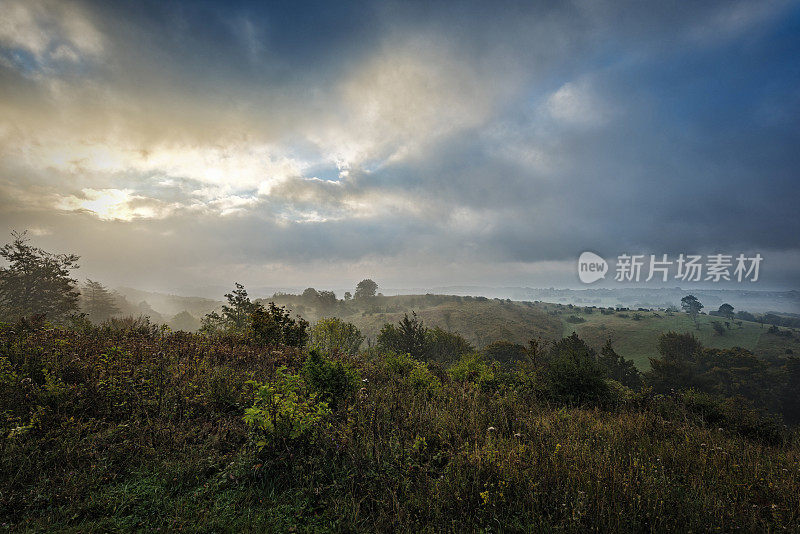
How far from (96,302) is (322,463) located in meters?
85.7

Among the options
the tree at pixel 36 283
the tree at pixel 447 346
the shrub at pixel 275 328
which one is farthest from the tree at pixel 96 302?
the shrub at pixel 275 328

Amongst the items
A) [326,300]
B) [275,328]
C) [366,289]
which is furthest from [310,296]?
[275,328]

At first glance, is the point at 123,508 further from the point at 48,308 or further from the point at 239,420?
the point at 48,308

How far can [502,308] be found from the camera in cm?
11825

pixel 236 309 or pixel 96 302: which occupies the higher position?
pixel 236 309

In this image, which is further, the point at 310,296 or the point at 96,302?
the point at 310,296

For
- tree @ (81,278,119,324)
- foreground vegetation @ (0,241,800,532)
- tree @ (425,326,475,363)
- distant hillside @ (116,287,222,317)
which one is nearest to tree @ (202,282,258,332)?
foreground vegetation @ (0,241,800,532)

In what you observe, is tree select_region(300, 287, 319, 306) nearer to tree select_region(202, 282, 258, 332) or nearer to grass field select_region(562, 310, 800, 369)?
tree select_region(202, 282, 258, 332)

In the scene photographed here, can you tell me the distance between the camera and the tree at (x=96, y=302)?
6075 cm

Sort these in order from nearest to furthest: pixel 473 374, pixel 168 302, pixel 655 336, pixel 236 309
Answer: pixel 473 374 → pixel 236 309 → pixel 655 336 → pixel 168 302

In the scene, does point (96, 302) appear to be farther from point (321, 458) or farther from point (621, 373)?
point (621, 373)

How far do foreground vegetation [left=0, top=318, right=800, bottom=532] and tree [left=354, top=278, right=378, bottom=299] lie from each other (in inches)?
4754

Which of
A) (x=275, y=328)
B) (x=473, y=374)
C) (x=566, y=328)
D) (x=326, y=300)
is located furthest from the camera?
(x=566, y=328)

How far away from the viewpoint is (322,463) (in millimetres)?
4066
